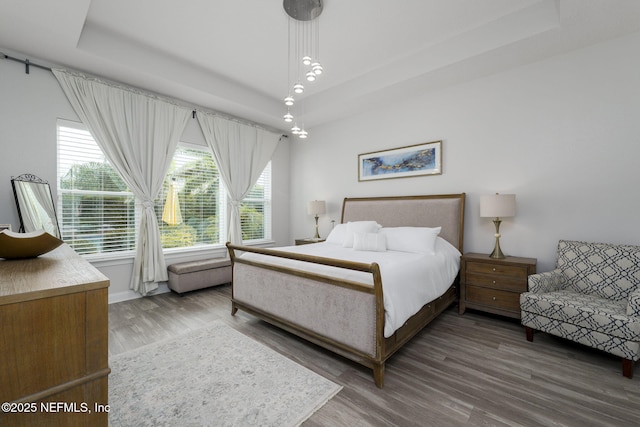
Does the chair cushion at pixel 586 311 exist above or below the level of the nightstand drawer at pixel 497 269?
below

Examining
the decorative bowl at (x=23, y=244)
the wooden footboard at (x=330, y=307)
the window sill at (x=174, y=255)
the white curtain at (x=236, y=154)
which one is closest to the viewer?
the decorative bowl at (x=23, y=244)

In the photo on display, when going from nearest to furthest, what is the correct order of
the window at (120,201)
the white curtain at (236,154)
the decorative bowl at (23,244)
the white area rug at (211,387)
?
the decorative bowl at (23,244) < the white area rug at (211,387) < the window at (120,201) < the white curtain at (236,154)

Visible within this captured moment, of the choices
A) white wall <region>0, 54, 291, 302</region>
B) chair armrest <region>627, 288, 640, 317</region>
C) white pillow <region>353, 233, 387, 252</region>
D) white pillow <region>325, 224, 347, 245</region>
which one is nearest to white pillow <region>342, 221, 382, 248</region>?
white pillow <region>325, 224, 347, 245</region>

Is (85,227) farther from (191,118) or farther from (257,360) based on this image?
(257,360)

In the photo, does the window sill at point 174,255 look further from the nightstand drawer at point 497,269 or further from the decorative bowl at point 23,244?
the nightstand drawer at point 497,269

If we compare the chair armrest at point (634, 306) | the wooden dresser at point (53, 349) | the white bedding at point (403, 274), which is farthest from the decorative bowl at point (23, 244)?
the chair armrest at point (634, 306)

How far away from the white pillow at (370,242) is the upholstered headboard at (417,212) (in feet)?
2.42

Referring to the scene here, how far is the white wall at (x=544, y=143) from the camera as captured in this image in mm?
2699

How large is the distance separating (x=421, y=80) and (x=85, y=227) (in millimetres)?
4652

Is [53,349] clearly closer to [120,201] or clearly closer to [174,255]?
[120,201]

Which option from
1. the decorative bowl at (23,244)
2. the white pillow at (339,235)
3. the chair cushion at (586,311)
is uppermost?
the decorative bowl at (23,244)

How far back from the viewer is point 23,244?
1197 millimetres

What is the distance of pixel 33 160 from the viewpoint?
3.05 m

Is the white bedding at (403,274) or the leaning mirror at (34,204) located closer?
the white bedding at (403,274)
